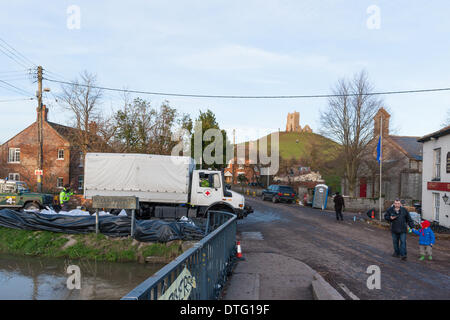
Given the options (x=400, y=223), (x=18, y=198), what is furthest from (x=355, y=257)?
(x=18, y=198)

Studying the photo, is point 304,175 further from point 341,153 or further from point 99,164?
point 99,164

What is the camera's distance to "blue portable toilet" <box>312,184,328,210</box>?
32.6 m

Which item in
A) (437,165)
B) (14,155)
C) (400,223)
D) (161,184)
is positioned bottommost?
(400,223)

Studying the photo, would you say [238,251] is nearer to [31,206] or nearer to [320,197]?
[31,206]

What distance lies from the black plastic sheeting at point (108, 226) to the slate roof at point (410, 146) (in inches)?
1485

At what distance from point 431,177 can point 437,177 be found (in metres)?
0.53

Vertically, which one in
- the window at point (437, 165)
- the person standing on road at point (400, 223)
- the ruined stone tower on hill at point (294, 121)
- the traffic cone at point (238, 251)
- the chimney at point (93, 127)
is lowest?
the traffic cone at point (238, 251)

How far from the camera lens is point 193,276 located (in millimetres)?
4441

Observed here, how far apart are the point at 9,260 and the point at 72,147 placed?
1215 inches

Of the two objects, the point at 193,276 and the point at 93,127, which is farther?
the point at 93,127

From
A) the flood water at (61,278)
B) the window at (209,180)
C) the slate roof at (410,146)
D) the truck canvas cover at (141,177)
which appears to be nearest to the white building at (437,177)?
the window at (209,180)

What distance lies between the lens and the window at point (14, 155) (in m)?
42.7

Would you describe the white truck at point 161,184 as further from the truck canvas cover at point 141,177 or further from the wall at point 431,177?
the wall at point 431,177
